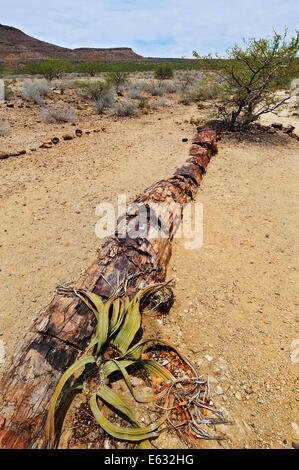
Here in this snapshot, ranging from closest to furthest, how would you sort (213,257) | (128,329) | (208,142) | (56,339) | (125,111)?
(56,339) < (128,329) < (213,257) < (208,142) < (125,111)

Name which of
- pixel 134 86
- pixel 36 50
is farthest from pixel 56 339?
pixel 36 50

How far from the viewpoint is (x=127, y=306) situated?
79.7 inches

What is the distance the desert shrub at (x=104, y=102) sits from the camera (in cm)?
980

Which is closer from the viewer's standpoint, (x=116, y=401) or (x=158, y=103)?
(x=116, y=401)

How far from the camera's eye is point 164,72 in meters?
20.1

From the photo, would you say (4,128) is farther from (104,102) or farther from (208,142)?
(208,142)

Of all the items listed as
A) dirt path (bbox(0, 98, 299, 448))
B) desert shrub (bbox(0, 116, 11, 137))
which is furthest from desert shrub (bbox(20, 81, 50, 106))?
dirt path (bbox(0, 98, 299, 448))

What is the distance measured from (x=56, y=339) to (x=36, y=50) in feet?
270

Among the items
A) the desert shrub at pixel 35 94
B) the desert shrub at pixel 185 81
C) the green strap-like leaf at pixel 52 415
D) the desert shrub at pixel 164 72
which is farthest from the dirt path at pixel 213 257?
the desert shrub at pixel 164 72

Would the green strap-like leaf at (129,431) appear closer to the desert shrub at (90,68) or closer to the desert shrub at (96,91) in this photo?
the desert shrub at (96,91)

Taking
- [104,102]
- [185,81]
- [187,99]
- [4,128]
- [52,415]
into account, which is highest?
[185,81]

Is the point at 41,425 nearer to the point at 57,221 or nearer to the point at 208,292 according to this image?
the point at 208,292

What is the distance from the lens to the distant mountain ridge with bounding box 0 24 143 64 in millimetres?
58000

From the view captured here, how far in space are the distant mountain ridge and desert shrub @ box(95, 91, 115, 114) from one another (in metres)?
60.2
